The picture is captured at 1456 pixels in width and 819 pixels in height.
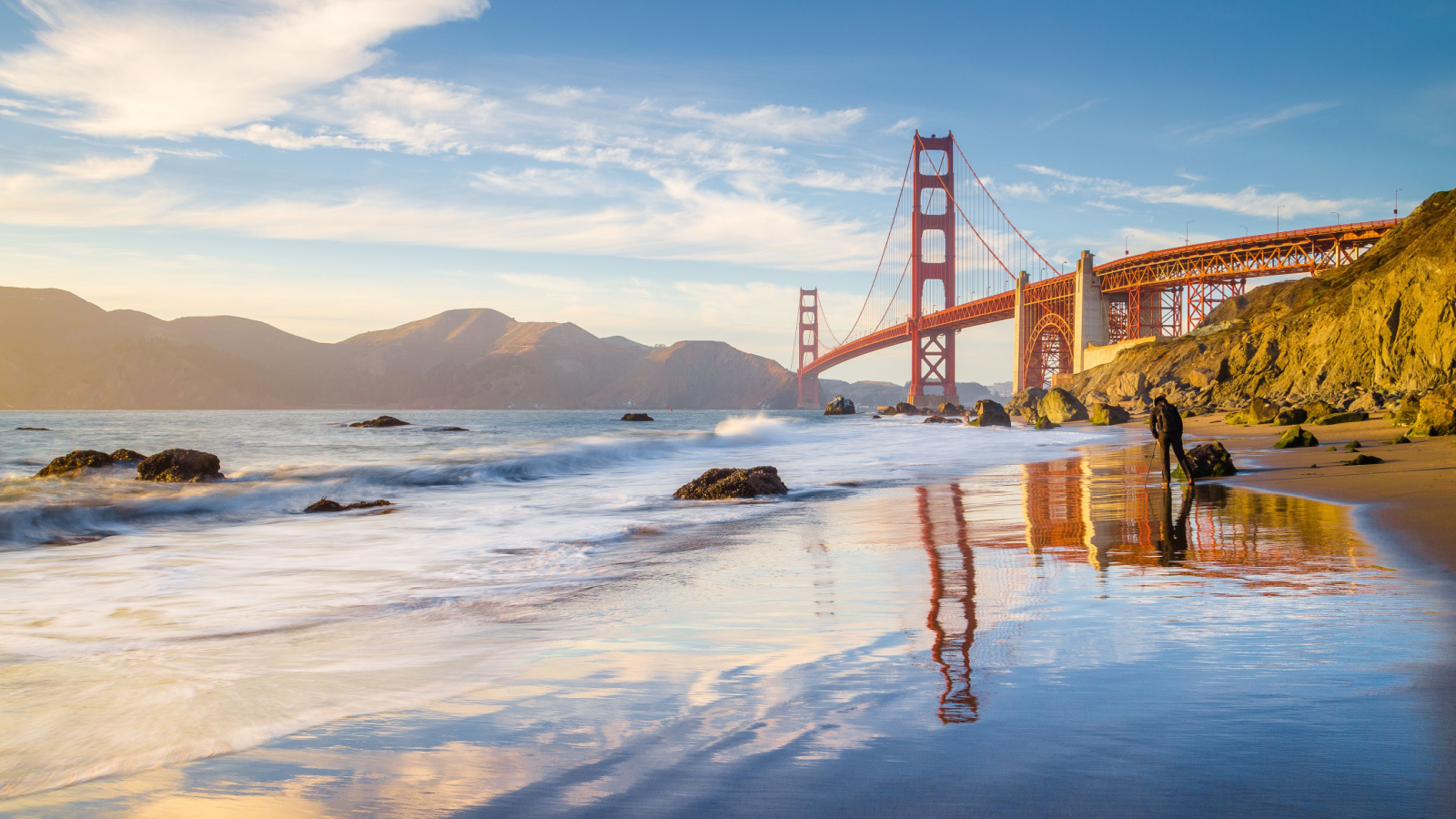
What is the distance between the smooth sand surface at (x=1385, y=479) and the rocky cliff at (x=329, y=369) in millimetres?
126857

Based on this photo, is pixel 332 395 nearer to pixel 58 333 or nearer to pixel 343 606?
pixel 58 333

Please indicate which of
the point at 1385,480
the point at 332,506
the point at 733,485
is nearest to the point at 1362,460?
the point at 1385,480

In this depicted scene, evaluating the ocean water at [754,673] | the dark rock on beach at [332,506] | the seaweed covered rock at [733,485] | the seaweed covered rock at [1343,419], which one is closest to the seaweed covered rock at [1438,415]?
the seaweed covered rock at [1343,419]

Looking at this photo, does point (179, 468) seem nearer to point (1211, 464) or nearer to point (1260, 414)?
point (1211, 464)

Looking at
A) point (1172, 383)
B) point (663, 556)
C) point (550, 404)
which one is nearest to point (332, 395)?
point (550, 404)

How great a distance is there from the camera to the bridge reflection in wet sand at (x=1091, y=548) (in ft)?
10.4

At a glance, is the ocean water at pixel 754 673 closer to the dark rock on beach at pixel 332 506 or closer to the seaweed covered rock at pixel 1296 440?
the dark rock on beach at pixel 332 506

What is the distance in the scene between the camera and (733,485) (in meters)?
9.40

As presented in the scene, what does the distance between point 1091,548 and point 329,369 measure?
580 feet

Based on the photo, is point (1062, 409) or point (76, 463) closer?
point (76, 463)

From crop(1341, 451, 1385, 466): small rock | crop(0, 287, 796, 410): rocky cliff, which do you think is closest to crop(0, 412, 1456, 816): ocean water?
crop(1341, 451, 1385, 466): small rock

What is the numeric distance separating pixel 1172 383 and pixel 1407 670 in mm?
41645

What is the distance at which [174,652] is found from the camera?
344cm

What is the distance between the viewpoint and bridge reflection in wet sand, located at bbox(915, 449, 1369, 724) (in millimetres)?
3178
